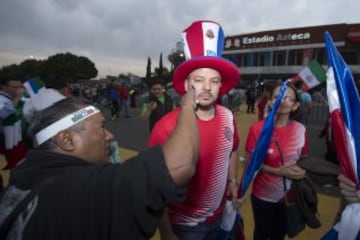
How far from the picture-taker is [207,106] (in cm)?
241

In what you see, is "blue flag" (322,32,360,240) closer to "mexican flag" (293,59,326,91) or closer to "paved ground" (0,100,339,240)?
"paved ground" (0,100,339,240)

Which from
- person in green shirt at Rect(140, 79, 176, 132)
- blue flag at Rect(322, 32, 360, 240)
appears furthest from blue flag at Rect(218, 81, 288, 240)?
person in green shirt at Rect(140, 79, 176, 132)

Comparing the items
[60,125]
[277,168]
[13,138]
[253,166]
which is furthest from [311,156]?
[60,125]

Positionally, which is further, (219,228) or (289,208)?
(289,208)

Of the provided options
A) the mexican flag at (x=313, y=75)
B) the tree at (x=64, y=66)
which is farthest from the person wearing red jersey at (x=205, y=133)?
the tree at (x=64, y=66)

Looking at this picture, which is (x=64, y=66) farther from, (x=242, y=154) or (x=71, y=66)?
(x=242, y=154)

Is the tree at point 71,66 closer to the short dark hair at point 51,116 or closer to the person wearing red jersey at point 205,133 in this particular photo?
the person wearing red jersey at point 205,133

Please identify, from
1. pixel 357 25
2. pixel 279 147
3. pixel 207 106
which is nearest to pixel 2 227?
pixel 207 106

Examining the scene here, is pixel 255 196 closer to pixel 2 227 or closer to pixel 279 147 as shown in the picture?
pixel 279 147

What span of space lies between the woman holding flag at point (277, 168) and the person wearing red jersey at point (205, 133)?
22.7 inches

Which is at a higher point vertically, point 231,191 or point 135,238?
point 135,238

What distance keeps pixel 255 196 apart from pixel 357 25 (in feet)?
151

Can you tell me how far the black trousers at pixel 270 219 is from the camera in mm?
2988

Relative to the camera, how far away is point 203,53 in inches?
94.6
